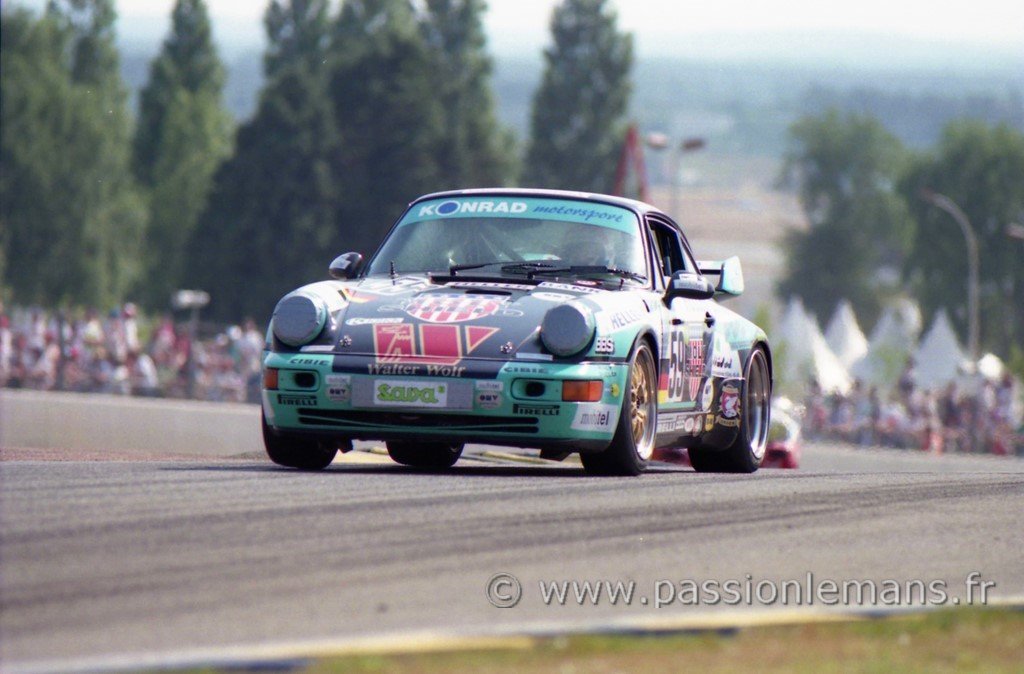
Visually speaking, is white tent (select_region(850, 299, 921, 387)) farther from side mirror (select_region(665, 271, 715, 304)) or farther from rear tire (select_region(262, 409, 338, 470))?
rear tire (select_region(262, 409, 338, 470))

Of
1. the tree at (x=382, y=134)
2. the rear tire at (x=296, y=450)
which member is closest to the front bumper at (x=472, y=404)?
the rear tire at (x=296, y=450)

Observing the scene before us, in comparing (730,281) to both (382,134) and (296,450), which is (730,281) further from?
(382,134)

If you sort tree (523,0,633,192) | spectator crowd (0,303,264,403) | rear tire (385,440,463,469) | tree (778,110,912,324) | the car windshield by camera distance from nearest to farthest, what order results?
1. the car windshield
2. rear tire (385,440,463,469)
3. spectator crowd (0,303,264,403)
4. tree (523,0,633,192)
5. tree (778,110,912,324)

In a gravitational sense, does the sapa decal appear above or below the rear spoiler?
below

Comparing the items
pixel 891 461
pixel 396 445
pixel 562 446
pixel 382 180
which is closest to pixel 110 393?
pixel 891 461

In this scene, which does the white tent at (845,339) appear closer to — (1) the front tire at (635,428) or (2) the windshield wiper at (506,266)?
(2) the windshield wiper at (506,266)

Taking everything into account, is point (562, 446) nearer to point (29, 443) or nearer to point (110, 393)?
point (29, 443)

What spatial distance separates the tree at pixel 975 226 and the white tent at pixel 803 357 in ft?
86.3

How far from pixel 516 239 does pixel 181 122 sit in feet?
226

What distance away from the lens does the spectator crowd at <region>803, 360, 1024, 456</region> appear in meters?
31.0

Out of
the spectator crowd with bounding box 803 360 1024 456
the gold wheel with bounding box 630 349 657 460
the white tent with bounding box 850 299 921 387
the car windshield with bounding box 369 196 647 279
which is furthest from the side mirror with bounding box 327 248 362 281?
the white tent with bounding box 850 299 921 387

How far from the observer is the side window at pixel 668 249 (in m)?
10.0

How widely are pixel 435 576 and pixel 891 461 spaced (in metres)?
22.6

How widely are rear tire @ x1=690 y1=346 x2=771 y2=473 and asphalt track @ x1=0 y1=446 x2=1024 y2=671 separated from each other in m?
1.64
